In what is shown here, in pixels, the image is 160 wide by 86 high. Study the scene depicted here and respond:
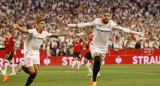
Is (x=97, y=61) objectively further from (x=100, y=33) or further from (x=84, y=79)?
(x=84, y=79)

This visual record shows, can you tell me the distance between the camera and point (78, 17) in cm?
3853

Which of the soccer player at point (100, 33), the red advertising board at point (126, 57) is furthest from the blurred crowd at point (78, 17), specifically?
the soccer player at point (100, 33)

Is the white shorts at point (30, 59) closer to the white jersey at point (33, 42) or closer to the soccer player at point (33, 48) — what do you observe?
the soccer player at point (33, 48)

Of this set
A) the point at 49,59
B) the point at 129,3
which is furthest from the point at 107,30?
the point at 129,3

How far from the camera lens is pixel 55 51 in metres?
32.2

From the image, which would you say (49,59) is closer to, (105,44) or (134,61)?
(134,61)

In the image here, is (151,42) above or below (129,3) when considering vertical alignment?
below

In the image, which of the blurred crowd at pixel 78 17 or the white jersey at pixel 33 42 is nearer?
the white jersey at pixel 33 42

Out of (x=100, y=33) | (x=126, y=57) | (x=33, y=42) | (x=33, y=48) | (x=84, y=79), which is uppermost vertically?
(x=100, y=33)

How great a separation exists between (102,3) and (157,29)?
24.9ft

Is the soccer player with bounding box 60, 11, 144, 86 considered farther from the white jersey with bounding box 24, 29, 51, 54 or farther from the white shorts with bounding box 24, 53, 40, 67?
the white shorts with bounding box 24, 53, 40, 67

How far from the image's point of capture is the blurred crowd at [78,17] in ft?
109

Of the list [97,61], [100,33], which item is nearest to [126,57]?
[100,33]

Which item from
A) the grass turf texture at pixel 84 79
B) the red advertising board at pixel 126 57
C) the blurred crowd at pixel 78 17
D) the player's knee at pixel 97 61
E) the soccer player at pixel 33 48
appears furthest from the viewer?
the blurred crowd at pixel 78 17
